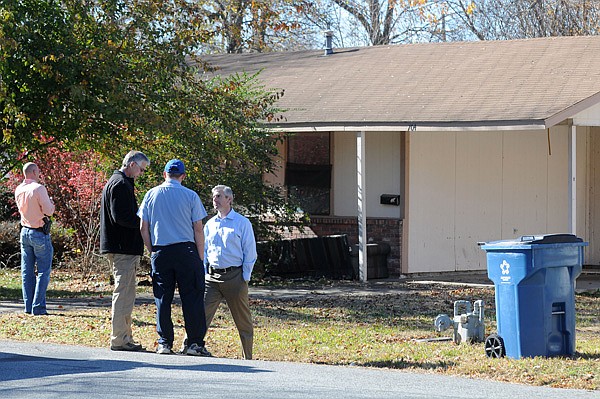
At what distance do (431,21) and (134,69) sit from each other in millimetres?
23143

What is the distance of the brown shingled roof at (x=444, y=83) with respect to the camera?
16031 millimetres

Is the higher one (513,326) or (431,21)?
(431,21)

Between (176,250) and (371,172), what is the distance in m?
9.07

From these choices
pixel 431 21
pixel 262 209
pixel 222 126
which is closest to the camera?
pixel 222 126

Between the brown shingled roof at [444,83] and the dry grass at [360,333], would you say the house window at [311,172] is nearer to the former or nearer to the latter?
the brown shingled roof at [444,83]

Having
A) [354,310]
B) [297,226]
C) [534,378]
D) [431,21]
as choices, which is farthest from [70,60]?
[431,21]

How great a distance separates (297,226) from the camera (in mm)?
18422

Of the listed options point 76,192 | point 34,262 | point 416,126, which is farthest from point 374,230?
point 34,262

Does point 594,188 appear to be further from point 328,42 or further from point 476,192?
point 328,42

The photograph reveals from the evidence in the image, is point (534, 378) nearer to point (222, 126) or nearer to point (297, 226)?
point (222, 126)

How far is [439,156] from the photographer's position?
715 inches

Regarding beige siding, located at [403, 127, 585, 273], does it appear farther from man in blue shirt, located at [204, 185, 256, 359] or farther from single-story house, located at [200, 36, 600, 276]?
man in blue shirt, located at [204, 185, 256, 359]

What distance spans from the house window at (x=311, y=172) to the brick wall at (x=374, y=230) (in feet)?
0.81

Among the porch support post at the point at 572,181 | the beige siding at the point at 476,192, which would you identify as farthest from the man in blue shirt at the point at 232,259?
the beige siding at the point at 476,192
